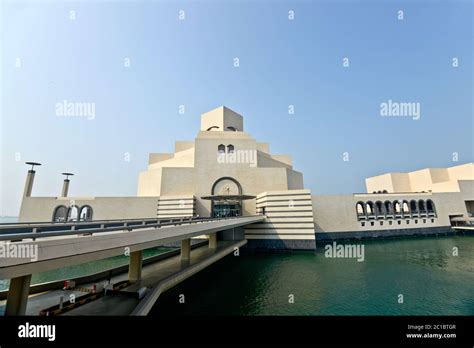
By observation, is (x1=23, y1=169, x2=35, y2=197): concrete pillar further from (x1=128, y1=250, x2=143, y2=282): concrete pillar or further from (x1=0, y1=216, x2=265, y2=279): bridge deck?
(x1=0, y1=216, x2=265, y2=279): bridge deck

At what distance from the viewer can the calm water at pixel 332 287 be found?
10.4m

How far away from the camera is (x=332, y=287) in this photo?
1317 cm

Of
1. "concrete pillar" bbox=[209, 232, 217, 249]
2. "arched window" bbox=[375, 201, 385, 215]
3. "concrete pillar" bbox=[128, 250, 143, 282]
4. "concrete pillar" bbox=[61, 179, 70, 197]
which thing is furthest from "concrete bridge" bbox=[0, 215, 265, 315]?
"concrete pillar" bbox=[61, 179, 70, 197]

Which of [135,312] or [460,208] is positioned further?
[460,208]

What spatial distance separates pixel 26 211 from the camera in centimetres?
3147

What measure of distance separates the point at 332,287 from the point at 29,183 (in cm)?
4587

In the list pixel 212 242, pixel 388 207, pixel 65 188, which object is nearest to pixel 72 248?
pixel 212 242

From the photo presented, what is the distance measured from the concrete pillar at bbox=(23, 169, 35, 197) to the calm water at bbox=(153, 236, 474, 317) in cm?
3525

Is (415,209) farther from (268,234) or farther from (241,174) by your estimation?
(241,174)

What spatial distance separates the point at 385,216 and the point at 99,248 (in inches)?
1627

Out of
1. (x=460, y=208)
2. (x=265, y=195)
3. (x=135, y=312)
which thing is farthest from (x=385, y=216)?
(x=135, y=312)

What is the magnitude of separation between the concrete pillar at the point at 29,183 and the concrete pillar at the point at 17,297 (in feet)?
128

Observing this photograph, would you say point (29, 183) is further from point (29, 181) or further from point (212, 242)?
point (212, 242)

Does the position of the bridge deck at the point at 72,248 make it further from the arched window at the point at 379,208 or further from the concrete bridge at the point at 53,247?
the arched window at the point at 379,208
